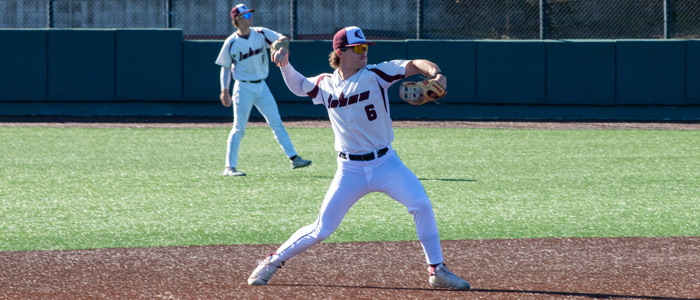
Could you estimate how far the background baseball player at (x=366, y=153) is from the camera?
4.26m

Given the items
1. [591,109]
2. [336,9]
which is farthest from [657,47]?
[336,9]

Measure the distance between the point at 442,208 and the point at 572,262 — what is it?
198 cm

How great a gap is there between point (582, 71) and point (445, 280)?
11.8 meters

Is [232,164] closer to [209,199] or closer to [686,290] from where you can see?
[209,199]

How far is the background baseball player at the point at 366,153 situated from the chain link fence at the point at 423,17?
11.6 metres

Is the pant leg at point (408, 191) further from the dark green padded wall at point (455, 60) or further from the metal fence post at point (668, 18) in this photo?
the metal fence post at point (668, 18)

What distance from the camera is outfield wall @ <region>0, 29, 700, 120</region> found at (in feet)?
48.8

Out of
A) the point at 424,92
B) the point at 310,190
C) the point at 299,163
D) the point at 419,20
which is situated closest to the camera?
the point at 424,92

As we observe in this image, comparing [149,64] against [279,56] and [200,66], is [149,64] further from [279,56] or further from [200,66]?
[279,56]

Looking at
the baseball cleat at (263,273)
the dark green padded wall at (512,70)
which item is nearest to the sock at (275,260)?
the baseball cleat at (263,273)

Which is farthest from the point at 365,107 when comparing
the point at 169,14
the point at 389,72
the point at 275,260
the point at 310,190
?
the point at 169,14

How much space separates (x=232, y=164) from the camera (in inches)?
341

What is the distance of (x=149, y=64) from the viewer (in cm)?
1531

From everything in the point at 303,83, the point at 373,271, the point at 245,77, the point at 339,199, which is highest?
the point at 245,77
